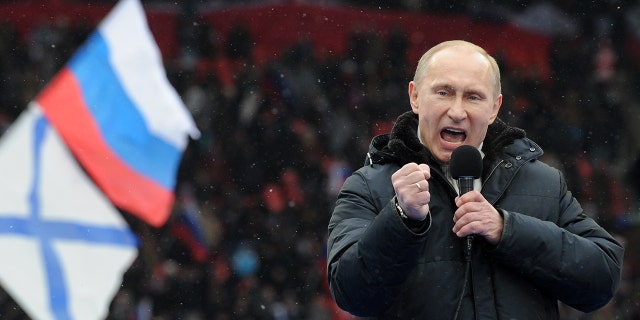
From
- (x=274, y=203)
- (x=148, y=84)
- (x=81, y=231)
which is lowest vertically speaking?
(x=274, y=203)

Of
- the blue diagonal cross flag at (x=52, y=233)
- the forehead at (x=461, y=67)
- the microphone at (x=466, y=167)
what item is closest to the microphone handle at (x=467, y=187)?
the microphone at (x=466, y=167)

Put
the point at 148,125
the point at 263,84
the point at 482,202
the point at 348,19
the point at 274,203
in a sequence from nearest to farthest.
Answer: the point at 482,202, the point at 148,125, the point at 274,203, the point at 263,84, the point at 348,19

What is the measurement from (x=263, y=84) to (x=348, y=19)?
1447mm

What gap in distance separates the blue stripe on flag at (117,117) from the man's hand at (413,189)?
429 cm

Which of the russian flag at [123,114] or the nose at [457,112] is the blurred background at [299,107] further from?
the nose at [457,112]

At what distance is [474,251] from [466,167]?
0.60 feet

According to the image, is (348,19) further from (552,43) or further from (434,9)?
(552,43)

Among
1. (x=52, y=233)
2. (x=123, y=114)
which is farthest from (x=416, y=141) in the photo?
(x=123, y=114)

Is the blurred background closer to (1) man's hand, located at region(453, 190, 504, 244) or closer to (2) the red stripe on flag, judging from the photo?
(2) the red stripe on flag

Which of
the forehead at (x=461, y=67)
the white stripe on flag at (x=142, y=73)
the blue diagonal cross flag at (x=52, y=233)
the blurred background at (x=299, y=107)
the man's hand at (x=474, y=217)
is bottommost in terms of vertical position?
the blurred background at (x=299, y=107)

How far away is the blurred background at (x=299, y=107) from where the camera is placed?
10859mm

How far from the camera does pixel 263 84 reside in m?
12.7

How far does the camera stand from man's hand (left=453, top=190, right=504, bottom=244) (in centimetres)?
232

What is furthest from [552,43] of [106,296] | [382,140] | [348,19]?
[382,140]
